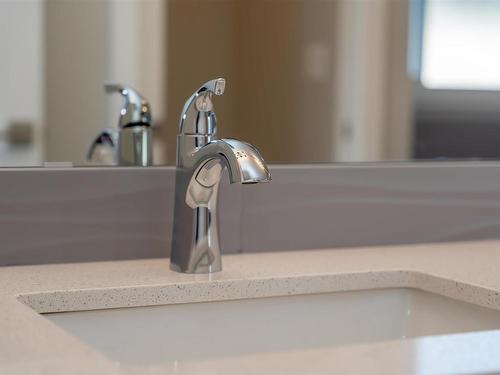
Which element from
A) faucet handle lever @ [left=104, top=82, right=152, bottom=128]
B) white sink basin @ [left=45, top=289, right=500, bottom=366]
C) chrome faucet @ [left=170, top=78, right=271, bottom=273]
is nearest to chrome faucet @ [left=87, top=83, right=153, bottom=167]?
faucet handle lever @ [left=104, top=82, right=152, bottom=128]

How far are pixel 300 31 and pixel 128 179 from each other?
357 mm

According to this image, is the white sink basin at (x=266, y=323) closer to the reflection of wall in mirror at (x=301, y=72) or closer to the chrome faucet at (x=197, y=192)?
the chrome faucet at (x=197, y=192)

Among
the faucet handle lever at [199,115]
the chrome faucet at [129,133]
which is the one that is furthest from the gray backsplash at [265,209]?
the faucet handle lever at [199,115]

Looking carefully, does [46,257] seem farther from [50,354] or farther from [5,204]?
[50,354]

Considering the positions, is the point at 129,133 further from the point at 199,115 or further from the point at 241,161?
the point at 241,161

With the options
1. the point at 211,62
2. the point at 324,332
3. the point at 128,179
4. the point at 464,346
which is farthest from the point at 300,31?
the point at 464,346

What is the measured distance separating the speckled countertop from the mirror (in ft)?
0.55

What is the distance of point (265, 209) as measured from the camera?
1197 millimetres

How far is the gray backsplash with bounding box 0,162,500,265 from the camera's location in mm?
1076

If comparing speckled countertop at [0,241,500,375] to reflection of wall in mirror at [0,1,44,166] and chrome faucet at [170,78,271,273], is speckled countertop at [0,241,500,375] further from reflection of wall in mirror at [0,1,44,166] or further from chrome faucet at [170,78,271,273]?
reflection of wall in mirror at [0,1,44,166]

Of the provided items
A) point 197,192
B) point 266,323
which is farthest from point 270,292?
point 197,192

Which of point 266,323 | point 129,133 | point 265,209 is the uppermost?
point 129,133

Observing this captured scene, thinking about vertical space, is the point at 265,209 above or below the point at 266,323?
above

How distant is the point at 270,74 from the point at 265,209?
201 millimetres
